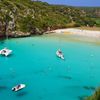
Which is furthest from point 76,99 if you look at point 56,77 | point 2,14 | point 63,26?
point 63,26

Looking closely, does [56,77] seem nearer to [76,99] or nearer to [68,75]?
[68,75]

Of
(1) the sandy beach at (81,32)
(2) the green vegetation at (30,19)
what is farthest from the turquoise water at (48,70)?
(1) the sandy beach at (81,32)

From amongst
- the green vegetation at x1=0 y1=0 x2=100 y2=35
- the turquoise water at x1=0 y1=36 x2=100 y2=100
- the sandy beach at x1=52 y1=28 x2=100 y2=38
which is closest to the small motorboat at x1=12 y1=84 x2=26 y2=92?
the turquoise water at x1=0 y1=36 x2=100 y2=100

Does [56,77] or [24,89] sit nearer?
[24,89]

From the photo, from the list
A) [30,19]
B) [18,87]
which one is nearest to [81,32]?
[30,19]

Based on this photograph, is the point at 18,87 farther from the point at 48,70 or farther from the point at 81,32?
the point at 81,32

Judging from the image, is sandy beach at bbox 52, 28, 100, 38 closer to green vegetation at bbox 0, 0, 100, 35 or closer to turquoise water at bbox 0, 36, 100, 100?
green vegetation at bbox 0, 0, 100, 35
